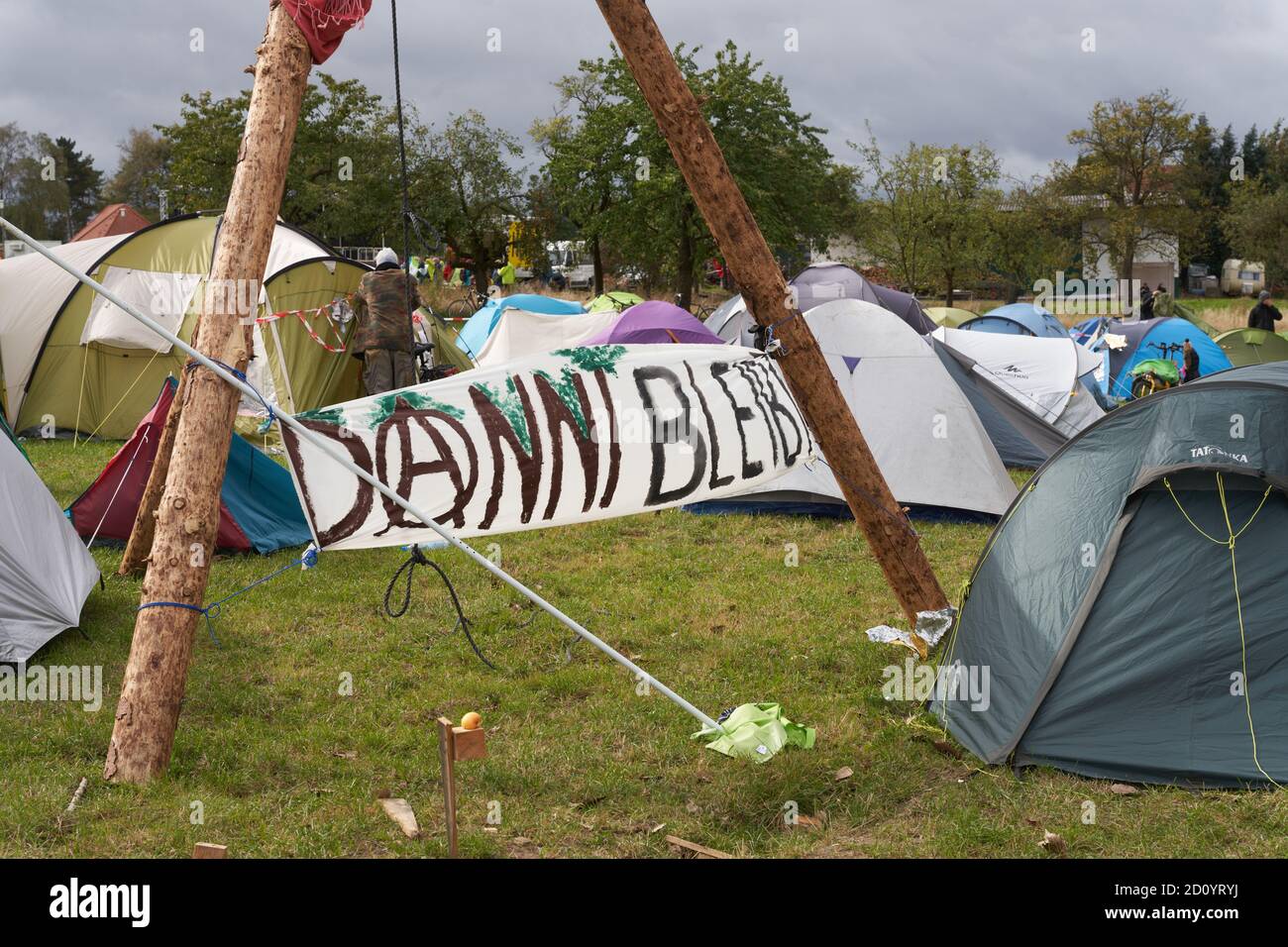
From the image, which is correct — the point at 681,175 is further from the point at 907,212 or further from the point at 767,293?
the point at 767,293

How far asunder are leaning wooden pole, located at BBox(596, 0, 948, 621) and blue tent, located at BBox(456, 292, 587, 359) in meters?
10.2

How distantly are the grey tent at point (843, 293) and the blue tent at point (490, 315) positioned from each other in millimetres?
2968

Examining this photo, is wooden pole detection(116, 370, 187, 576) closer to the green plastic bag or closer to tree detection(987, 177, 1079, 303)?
the green plastic bag

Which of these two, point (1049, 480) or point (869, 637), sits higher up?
point (1049, 480)

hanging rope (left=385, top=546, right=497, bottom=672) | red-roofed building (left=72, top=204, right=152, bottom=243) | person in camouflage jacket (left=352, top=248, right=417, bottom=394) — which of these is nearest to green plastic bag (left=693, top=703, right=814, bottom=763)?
hanging rope (left=385, top=546, right=497, bottom=672)

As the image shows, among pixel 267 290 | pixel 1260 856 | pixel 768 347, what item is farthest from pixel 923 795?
pixel 267 290

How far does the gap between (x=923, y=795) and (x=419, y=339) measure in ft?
33.8

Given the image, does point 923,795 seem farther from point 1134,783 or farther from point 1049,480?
point 1049,480

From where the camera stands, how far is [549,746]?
16.4 feet

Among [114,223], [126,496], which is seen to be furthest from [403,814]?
[114,223]

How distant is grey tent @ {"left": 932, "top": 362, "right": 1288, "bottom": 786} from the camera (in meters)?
4.52

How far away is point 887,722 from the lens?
5.29 meters

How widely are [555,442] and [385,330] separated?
615cm

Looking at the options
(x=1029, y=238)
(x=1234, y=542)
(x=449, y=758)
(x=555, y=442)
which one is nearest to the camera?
(x=449, y=758)
